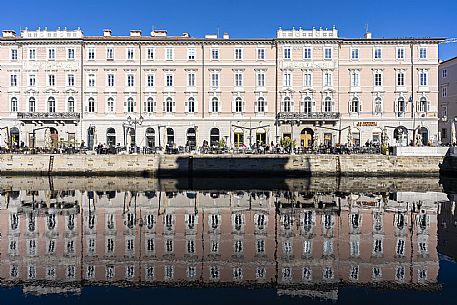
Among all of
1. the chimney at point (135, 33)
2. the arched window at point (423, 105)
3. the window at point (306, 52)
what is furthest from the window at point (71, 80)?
the arched window at point (423, 105)

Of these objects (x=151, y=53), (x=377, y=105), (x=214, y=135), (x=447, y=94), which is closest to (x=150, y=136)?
(x=214, y=135)

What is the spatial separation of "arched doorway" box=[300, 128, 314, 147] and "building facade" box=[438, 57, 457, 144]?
24837 millimetres

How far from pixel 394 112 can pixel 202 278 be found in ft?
165

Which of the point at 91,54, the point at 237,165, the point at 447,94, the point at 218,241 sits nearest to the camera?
the point at 218,241

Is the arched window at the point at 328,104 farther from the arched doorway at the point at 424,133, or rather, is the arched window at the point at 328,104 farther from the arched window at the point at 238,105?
the arched doorway at the point at 424,133

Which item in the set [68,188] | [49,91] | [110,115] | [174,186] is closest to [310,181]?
[174,186]

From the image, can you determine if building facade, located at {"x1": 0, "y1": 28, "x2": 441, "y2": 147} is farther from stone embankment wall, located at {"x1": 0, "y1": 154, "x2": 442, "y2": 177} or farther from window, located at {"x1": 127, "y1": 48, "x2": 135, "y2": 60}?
stone embankment wall, located at {"x1": 0, "y1": 154, "x2": 442, "y2": 177}

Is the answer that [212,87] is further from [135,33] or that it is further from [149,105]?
[135,33]

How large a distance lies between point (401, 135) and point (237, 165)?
23805mm

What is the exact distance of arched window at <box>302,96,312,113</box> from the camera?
2384 inches

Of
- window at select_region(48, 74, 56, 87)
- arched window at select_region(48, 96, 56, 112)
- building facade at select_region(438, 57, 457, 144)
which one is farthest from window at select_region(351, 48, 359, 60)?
arched window at select_region(48, 96, 56, 112)

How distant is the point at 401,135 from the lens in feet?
195

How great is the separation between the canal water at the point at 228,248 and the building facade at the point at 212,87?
26.7 metres

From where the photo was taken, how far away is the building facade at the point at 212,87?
59969 mm
